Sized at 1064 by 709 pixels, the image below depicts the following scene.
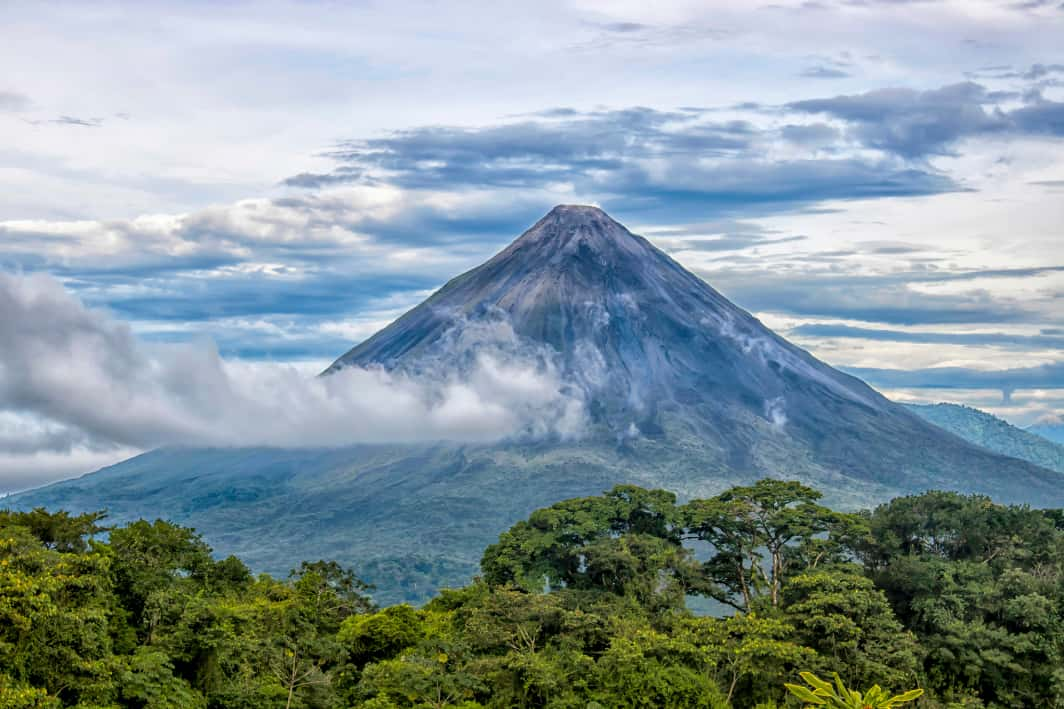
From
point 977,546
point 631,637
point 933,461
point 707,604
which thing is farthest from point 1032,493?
point 631,637

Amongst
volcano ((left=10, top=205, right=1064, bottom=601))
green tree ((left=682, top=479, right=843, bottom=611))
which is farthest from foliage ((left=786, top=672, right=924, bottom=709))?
volcano ((left=10, top=205, right=1064, bottom=601))

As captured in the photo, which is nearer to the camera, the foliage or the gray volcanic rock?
the foliage

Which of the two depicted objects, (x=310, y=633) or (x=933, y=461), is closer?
(x=310, y=633)

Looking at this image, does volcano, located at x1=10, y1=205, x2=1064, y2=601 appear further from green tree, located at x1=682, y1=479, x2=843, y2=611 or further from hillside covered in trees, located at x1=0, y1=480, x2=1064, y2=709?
hillside covered in trees, located at x1=0, y1=480, x2=1064, y2=709

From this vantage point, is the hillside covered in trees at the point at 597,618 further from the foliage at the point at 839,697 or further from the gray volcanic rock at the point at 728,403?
the gray volcanic rock at the point at 728,403

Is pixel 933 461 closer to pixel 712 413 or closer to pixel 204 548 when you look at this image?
pixel 712 413
